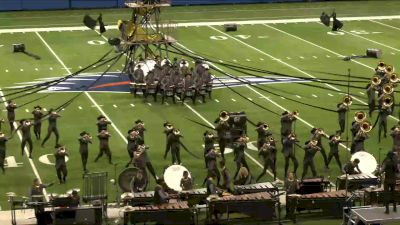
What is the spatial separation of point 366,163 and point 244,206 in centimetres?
335

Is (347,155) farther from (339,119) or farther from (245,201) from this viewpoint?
(245,201)

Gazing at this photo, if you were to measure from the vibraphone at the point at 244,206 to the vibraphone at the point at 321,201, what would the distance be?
49 cm

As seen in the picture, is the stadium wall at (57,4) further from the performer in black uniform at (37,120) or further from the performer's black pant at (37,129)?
the performer's black pant at (37,129)

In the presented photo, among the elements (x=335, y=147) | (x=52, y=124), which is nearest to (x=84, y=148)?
(x=52, y=124)

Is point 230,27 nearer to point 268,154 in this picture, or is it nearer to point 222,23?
point 222,23

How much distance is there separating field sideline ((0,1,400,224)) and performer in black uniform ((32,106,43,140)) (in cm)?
37

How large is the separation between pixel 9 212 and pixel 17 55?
679 inches

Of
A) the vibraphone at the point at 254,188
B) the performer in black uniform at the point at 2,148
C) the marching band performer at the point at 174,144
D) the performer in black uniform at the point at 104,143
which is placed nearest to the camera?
the vibraphone at the point at 254,188

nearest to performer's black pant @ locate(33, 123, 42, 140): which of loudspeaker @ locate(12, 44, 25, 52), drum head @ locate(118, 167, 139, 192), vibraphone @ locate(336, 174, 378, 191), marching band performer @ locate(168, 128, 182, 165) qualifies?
marching band performer @ locate(168, 128, 182, 165)

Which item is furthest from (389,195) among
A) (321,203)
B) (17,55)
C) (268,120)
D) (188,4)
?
(188,4)

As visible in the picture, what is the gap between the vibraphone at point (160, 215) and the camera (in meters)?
18.8

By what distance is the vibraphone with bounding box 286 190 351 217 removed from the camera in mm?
19500

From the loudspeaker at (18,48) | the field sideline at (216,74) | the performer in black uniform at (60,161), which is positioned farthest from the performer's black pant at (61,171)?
the loudspeaker at (18,48)

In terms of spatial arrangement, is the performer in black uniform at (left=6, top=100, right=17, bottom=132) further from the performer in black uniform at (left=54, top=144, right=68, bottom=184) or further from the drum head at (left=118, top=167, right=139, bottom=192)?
the drum head at (left=118, top=167, right=139, bottom=192)
